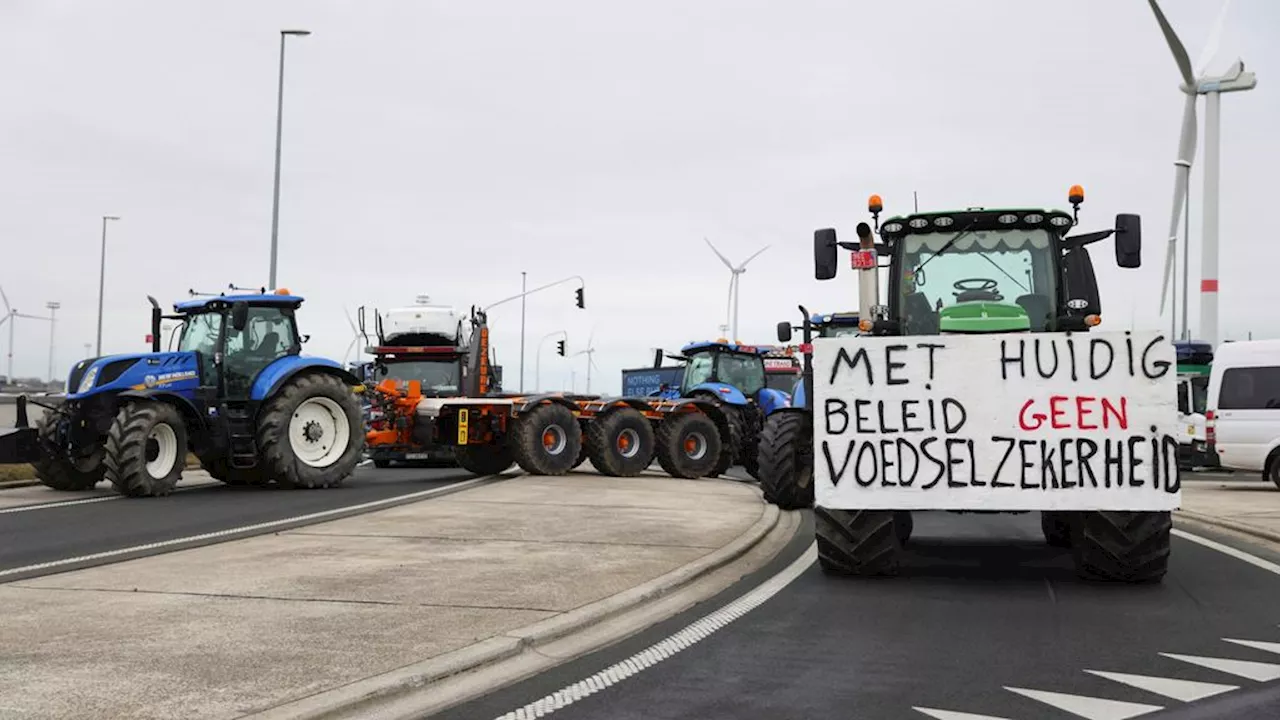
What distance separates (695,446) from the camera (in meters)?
23.1

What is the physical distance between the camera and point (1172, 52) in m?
42.5

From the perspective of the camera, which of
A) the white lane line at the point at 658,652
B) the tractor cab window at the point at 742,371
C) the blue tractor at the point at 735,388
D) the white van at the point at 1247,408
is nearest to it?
the white lane line at the point at 658,652

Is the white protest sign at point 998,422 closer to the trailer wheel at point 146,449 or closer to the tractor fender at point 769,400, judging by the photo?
the trailer wheel at point 146,449

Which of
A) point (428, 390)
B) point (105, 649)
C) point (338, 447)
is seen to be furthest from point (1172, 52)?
point (105, 649)

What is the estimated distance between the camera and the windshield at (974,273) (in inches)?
427

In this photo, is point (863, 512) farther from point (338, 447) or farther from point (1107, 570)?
point (338, 447)

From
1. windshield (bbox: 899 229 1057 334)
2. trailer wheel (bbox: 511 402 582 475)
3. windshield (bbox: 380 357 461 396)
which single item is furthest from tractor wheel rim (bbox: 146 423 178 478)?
windshield (bbox: 899 229 1057 334)

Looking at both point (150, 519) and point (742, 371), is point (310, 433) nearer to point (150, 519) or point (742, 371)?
point (150, 519)

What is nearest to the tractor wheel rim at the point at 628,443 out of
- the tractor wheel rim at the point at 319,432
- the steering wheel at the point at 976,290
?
the tractor wheel rim at the point at 319,432

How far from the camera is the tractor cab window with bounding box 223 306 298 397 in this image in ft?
61.7

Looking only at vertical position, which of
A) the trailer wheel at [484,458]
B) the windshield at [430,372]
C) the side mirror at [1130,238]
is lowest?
the trailer wheel at [484,458]

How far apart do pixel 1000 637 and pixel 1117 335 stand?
281 cm

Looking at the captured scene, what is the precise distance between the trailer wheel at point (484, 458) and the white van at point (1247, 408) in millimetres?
12772

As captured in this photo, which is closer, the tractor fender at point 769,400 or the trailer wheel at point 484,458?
the trailer wheel at point 484,458
